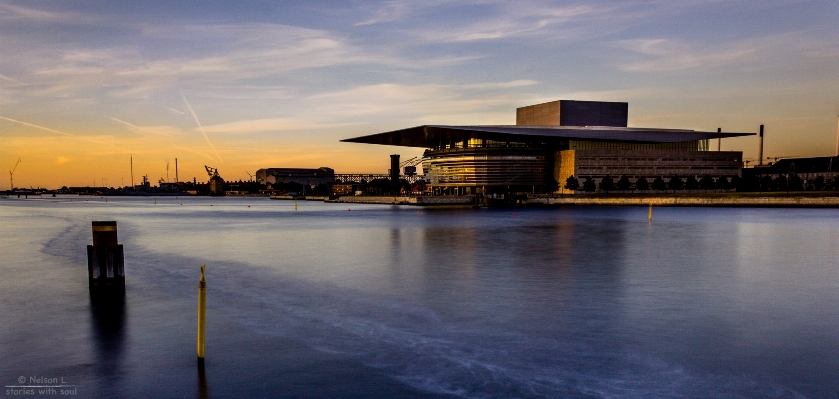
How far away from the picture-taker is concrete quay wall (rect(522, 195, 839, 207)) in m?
82.9

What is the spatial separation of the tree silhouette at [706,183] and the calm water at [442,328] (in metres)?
119

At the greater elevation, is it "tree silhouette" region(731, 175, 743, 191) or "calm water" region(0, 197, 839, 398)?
"tree silhouette" region(731, 175, 743, 191)

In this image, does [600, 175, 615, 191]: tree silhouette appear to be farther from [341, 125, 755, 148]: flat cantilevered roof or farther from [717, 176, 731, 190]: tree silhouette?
[717, 176, 731, 190]: tree silhouette

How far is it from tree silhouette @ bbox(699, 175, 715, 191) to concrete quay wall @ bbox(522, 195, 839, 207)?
31.2 meters

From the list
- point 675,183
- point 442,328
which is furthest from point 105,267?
point 675,183

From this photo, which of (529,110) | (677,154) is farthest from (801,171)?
(529,110)

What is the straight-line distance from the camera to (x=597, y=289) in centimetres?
1580

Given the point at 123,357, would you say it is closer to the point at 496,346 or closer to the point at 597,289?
the point at 496,346

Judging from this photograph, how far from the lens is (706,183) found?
132 m

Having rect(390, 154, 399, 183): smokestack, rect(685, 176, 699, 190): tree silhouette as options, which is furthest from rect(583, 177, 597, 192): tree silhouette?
rect(390, 154, 399, 183): smokestack

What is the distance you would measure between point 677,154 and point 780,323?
5520 inches

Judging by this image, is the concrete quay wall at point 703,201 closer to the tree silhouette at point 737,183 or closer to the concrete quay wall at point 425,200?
the concrete quay wall at point 425,200

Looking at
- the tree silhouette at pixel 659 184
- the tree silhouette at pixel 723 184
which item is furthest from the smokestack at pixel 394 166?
the tree silhouette at pixel 723 184

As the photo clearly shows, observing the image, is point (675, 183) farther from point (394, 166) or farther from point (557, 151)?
point (394, 166)
